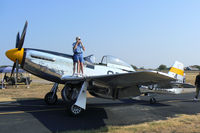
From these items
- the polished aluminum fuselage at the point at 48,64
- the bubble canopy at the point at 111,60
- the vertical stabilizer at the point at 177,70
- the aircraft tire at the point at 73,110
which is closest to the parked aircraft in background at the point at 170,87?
the vertical stabilizer at the point at 177,70

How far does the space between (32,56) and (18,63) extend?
0.56 metres

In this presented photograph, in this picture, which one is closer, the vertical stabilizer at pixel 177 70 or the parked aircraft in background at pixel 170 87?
the parked aircraft in background at pixel 170 87

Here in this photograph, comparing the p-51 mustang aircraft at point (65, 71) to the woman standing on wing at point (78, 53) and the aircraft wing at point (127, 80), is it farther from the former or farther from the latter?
the woman standing on wing at point (78, 53)

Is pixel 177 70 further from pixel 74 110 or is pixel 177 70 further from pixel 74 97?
pixel 74 110

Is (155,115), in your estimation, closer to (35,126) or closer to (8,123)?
(35,126)

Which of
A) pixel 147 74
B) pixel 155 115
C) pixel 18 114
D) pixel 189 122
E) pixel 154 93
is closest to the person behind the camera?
pixel 147 74

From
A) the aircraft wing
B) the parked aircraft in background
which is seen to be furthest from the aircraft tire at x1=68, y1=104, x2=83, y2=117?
the parked aircraft in background

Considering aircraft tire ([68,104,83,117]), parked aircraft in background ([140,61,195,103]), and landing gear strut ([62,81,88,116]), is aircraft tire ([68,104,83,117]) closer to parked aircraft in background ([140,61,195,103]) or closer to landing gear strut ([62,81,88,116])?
landing gear strut ([62,81,88,116])

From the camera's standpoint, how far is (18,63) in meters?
6.36

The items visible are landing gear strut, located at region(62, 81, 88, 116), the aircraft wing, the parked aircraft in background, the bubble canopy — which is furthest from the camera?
the parked aircraft in background

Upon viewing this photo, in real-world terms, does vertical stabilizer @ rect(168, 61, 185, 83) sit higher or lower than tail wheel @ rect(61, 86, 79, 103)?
higher

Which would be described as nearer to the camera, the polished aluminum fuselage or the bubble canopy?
the polished aluminum fuselage

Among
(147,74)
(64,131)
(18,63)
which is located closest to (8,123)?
(64,131)

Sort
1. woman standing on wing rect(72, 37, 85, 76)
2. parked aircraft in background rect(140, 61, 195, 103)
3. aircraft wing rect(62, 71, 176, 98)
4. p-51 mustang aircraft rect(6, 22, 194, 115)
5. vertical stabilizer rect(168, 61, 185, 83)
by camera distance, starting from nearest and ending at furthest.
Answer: aircraft wing rect(62, 71, 176, 98), p-51 mustang aircraft rect(6, 22, 194, 115), woman standing on wing rect(72, 37, 85, 76), parked aircraft in background rect(140, 61, 195, 103), vertical stabilizer rect(168, 61, 185, 83)
